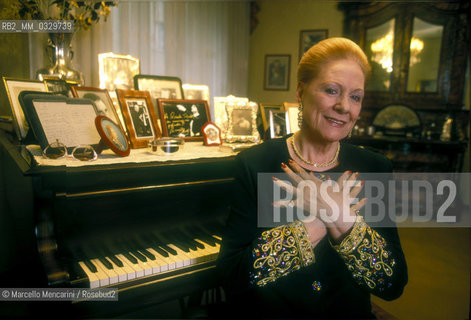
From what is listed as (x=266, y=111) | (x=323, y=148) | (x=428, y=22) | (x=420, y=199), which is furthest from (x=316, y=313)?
(x=428, y=22)

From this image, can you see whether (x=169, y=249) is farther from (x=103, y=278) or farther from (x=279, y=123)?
(x=279, y=123)

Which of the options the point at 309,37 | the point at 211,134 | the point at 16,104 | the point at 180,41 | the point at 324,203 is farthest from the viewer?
the point at 309,37

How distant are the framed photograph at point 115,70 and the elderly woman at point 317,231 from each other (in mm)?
1343

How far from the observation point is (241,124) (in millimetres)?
1889

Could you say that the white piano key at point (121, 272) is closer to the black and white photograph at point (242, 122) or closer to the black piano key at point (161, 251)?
the black piano key at point (161, 251)

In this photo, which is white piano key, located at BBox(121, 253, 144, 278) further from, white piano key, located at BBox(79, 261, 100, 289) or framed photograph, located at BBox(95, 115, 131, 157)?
framed photograph, located at BBox(95, 115, 131, 157)

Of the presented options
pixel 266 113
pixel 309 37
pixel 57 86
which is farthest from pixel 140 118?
pixel 309 37

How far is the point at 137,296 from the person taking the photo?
47.6 inches

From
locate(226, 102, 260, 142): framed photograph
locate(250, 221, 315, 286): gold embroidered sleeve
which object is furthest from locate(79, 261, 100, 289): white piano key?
locate(226, 102, 260, 142): framed photograph

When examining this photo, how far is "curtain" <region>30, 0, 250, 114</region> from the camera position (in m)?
3.77

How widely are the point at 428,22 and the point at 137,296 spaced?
5.51 m

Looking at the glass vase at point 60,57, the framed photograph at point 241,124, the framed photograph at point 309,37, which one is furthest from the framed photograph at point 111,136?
the framed photograph at point 309,37

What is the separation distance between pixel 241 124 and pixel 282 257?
3.43 ft

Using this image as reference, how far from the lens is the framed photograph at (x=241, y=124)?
73.2 inches
